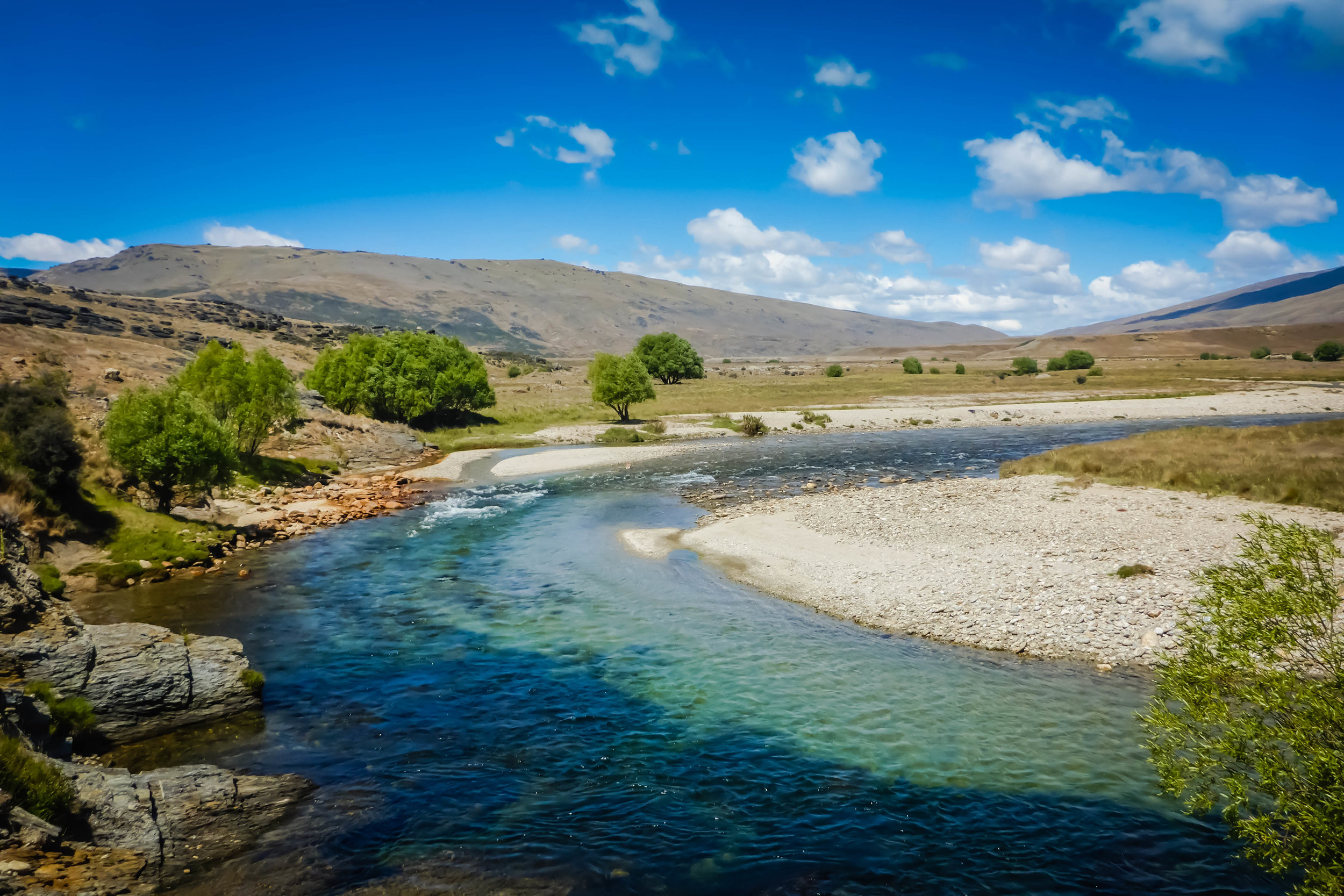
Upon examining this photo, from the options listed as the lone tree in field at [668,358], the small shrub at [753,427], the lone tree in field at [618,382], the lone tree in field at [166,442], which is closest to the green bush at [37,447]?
the lone tree in field at [166,442]

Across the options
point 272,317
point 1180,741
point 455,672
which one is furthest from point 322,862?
point 272,317

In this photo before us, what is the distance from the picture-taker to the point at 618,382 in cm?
9106

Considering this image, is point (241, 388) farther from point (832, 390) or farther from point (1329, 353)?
point (1329, 353)

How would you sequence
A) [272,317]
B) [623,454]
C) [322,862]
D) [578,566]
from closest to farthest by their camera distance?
1. [322,862]
2. [578,566]
3. [623,454]
4. [272,317]

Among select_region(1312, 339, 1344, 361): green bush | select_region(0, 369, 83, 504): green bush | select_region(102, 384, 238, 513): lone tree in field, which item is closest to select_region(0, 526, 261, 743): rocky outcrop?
select_region(0, 369, 83, 504): green bush

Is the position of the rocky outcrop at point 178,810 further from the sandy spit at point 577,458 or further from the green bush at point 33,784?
the sandy spit at point 577,458

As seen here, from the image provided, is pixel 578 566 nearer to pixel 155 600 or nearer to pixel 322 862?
pixel 155 600

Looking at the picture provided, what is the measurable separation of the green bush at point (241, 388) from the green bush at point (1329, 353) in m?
179

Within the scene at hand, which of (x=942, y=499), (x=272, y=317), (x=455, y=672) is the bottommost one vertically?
(x=455, y=672)

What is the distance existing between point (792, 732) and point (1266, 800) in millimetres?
8980

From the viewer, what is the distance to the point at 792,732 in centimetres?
1692

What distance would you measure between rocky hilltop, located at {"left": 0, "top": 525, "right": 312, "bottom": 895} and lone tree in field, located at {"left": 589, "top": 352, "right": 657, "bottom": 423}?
72.9 meters

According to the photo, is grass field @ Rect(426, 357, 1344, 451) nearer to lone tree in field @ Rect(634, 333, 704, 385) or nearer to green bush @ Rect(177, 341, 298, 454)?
lone tree in field @ Rect(634, 333, 704, 385)

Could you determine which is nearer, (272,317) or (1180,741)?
(1180,741)
